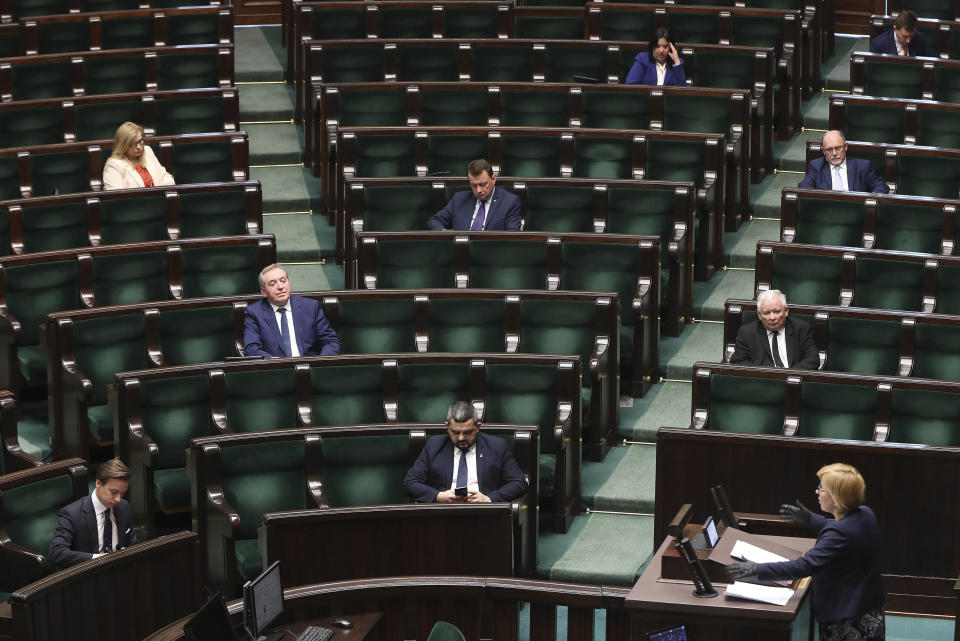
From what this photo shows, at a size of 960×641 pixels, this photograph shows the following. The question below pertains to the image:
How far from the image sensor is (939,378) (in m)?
3.16

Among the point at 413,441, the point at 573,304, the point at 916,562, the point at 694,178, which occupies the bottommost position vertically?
the point at 916,562

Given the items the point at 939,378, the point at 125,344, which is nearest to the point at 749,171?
the point at 939,378

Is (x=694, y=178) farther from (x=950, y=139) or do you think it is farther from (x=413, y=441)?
(x=413, y=441)

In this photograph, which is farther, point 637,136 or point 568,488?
point 637,136

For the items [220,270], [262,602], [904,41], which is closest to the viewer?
[262,602]

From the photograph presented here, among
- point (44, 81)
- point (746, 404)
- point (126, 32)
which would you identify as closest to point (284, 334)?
point (746, 404)

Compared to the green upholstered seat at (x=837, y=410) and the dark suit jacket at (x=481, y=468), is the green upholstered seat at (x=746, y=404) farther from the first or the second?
the dark suit jacket at (x=481, y=468)

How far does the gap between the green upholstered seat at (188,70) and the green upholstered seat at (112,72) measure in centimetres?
3

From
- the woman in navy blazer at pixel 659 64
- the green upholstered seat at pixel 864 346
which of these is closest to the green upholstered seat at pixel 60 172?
the woman in navy blazer at pixel 659 64

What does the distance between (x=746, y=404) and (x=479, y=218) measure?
872 mm

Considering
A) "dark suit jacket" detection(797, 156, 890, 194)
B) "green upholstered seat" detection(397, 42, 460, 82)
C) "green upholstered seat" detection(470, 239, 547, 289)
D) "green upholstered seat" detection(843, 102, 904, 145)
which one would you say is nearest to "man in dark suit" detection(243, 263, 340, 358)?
"green upholstered seat" detection(470, 239, 547, 289)

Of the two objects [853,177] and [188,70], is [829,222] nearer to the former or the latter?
[853,177]

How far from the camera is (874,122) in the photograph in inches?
158

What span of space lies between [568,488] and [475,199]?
2.74 feet
